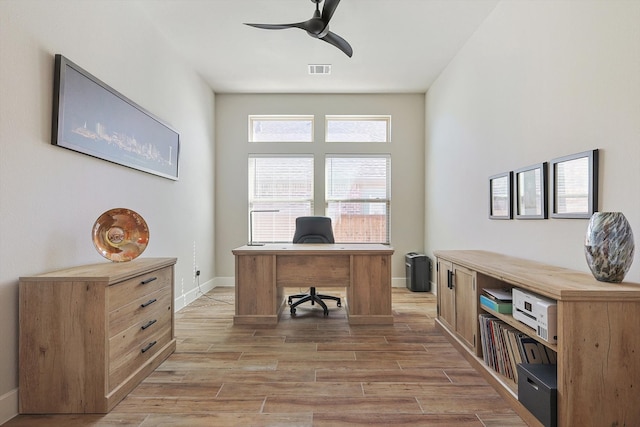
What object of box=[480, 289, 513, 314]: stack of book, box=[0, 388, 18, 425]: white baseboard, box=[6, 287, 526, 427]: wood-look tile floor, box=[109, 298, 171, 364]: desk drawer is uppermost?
box=[480, 289, 513, 314]: stack of book

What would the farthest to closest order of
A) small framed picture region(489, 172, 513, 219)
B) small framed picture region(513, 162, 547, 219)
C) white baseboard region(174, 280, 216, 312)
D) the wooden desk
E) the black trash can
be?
the black trash can, white baseboard region(174, 280, 216, 312), the wooden desk, small framed picture region(489, 172, 513, 219), small framed picture region(513, 162, 547, 219)

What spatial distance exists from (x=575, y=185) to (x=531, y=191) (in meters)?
0.44

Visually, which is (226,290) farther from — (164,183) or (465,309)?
(465,309)

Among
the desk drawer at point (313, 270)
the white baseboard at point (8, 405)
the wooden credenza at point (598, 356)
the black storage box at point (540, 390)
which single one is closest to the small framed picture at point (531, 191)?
the wooden credenza at point (598, 356)

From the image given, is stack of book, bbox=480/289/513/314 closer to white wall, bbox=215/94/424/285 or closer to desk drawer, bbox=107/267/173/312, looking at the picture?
desk drawer, bbox=107/267/173/312

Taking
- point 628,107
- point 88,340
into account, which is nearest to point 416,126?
point 628,107

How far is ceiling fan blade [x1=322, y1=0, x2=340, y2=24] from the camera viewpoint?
2.37 meters

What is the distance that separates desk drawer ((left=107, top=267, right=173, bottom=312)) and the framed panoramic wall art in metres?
0.93

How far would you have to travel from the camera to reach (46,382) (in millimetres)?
1729

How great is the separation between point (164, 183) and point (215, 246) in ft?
6.07

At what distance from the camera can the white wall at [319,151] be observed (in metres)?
5.03

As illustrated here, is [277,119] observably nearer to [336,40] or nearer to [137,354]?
[336,40]

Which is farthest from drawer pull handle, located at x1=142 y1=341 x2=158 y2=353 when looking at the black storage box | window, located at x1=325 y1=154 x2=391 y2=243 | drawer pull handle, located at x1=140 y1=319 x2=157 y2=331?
window, located at x1=325 y1=154 x2=391 y2=243

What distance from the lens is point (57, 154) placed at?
1987mm
